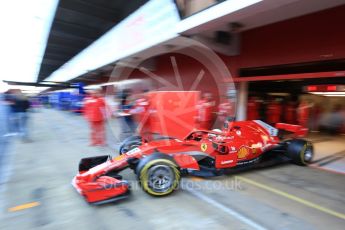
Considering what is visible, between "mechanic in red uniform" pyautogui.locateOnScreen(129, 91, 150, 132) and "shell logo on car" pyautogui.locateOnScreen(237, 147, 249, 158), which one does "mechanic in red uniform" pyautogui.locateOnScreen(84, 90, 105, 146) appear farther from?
"shell logo on car" pyautogui.locateOnScreen(237, 147, 249, 158)

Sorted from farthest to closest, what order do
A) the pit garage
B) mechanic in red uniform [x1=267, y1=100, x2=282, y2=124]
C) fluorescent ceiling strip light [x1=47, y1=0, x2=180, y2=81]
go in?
mechanic in red uniform [x1=267, y1=100, x2=282, y2=124] < fluorescent ceiling strip light [x1=47, y1=0, x2=180, y2=81] < the pit garage

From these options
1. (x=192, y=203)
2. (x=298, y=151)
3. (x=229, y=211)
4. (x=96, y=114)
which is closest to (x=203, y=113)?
(x=96, y=114)

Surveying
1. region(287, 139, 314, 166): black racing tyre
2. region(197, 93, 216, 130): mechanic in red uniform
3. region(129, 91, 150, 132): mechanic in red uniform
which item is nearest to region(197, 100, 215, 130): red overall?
region(197, 93, 216, 130): mechanic in red uniform

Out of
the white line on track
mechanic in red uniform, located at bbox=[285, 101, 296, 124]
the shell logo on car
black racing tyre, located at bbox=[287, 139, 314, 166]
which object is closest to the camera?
the white line on track

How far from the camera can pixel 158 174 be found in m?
3.87

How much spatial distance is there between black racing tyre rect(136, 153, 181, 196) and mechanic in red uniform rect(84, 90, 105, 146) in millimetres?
3900

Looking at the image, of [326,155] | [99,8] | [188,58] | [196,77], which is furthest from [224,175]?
[99,8]

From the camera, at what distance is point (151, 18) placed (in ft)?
33.3

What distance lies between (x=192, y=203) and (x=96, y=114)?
4565mm

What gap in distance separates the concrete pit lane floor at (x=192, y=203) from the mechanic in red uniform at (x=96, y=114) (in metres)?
1.90

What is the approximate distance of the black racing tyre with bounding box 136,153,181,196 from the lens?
3.81m

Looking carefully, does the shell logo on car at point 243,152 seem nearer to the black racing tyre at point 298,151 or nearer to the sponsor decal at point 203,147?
the sponsor decal at point 203,147

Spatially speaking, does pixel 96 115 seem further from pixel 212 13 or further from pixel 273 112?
pixel 273 112

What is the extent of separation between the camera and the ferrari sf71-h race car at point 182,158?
12.2 ft
